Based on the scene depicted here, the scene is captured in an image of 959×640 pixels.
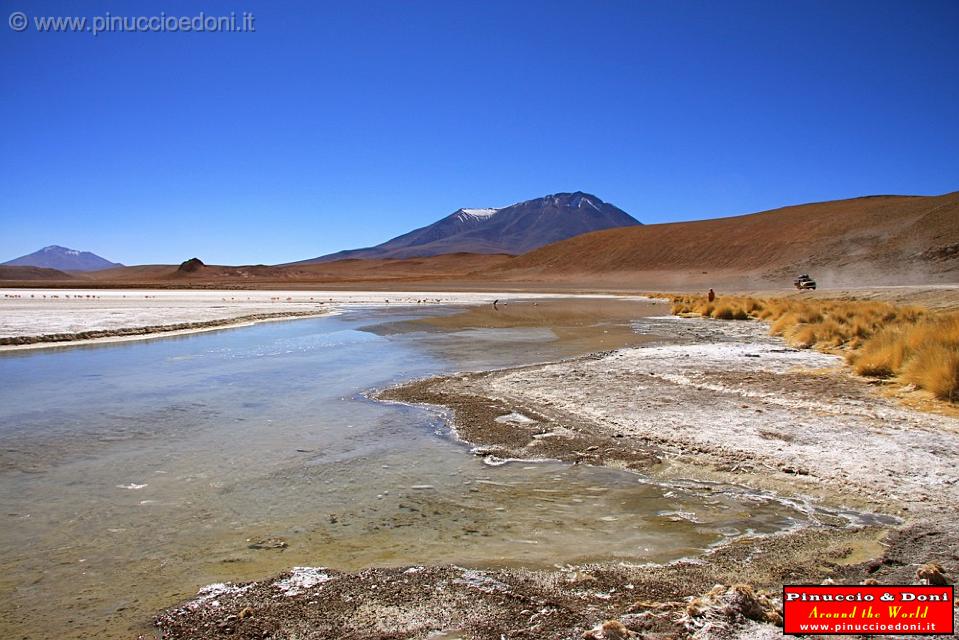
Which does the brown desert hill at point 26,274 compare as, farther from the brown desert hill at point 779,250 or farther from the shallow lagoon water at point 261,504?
the shallow lagoon water at point 261,504

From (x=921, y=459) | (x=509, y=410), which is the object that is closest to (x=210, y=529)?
(x=509, y=410)

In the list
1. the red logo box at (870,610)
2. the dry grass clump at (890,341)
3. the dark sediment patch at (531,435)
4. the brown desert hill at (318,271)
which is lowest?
the dark sediment patch at (531,435)

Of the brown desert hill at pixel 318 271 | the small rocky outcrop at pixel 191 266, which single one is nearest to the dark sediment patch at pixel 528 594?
the brown desert hill at pixel 318 271

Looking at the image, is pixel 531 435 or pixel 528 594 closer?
pixel 528 594

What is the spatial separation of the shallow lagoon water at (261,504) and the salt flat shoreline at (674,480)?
282 millimetres

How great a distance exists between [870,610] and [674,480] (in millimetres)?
2398

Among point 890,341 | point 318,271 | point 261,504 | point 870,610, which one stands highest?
point 318,271

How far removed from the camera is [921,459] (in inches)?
213

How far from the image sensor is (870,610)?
115 inches

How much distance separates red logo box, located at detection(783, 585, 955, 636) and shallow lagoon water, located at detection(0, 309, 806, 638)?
3.12 feet

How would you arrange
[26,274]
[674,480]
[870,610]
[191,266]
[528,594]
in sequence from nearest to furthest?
1. [870,610]
2. [528,594]
3. [674,480]
4. [191,266]
5. [26,274]

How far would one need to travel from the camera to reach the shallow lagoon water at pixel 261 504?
3664 mm

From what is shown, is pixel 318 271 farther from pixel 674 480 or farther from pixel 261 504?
pixel 674 480

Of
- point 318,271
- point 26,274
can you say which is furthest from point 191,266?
point 26,274
